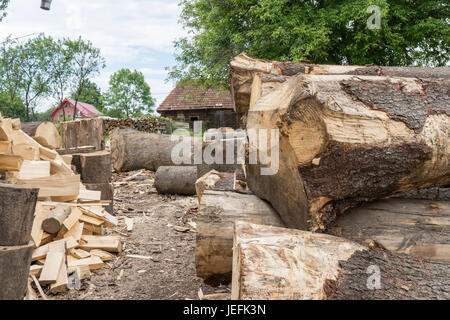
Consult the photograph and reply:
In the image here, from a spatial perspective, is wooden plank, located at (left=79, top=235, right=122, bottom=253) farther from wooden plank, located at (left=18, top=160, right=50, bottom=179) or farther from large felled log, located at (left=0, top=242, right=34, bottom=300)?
large felled log, located at (left=0, top=242, right=34, bottom=300)

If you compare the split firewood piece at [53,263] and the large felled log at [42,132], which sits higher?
the large felled log at [42,132]

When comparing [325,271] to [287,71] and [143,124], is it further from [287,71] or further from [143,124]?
[143,124]

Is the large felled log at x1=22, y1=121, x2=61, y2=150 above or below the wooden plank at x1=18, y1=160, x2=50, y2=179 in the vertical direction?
above

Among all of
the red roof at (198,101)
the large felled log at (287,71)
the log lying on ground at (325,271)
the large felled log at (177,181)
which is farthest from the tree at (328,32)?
the log lying on ground at (325,271)

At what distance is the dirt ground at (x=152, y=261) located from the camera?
3109 millimetres

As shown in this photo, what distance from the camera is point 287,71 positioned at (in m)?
3.44

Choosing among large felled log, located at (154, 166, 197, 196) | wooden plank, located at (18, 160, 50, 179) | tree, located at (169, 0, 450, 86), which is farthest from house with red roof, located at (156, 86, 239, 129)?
wooden plank, located at (18, 160, 50, 179)

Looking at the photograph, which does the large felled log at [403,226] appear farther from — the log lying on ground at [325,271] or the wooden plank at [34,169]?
the wooden plank at [34,169]

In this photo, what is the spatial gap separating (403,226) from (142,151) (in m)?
8.40

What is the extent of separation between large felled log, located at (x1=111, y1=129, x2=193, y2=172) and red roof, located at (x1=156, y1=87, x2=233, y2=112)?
1214 centimetres

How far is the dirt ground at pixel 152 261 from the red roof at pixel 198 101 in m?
16.4

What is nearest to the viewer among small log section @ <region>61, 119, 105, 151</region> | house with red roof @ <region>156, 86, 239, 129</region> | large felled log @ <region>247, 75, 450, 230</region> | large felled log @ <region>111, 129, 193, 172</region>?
large felled log @ <region>247, 75, 450, 230</region>

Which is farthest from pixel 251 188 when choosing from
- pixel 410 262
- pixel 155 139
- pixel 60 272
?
pixel 155 139

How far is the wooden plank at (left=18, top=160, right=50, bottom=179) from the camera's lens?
3.93 m
